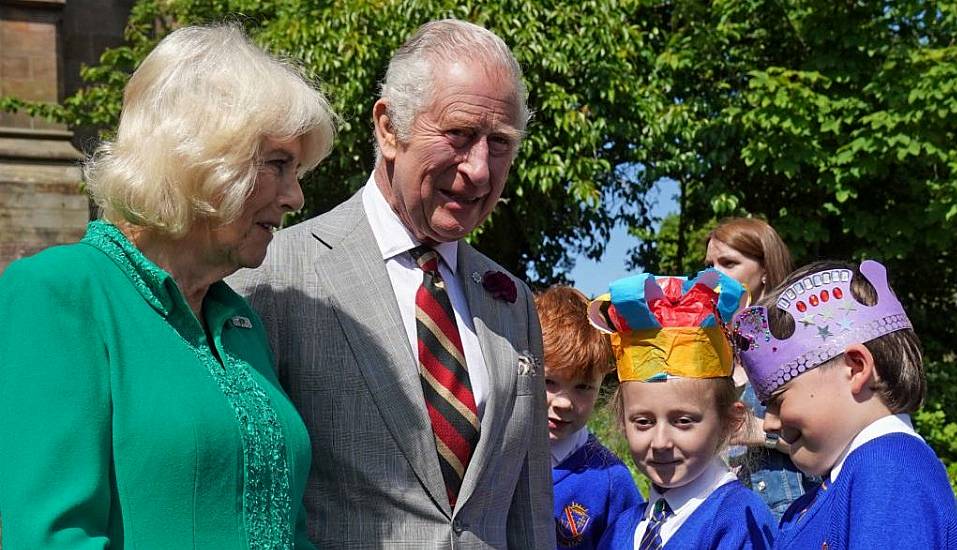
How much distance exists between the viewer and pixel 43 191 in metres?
16.4

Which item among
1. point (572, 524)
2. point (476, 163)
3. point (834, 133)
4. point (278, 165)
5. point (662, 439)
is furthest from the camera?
point (834, 133)

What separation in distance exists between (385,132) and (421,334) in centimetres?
56

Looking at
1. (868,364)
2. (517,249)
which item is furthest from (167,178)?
(517,249)

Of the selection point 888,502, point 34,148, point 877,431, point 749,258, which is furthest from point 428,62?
point 34,148

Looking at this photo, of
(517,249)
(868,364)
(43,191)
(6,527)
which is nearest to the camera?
(6,527)

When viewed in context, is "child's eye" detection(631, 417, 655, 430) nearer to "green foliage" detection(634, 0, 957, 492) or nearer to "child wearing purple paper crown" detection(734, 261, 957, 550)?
"child wearing purple paper crown" detection(734, 261, 957, 550)

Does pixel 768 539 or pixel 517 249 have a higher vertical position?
pixel 768 539

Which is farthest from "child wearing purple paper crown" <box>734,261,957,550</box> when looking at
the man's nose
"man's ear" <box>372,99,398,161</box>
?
"man's ear" <box>372,99,398,161</box>

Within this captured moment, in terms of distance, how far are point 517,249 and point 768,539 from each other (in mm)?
11559

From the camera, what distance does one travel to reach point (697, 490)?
3.50 metres

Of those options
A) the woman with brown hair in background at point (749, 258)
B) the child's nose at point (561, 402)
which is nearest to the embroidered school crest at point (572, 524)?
the child's nose at point (561, 402)

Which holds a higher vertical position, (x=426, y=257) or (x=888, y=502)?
(x=426, y=257)

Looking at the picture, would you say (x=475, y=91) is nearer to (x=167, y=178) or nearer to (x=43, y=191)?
(x=167, y=178)

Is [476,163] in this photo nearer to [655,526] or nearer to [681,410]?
[681,410]
